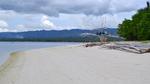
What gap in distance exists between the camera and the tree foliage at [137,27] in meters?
73.1

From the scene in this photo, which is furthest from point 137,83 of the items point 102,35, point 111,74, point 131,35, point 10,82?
point 131,35

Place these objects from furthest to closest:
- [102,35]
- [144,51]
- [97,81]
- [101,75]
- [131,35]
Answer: [131,35]
[102,35]
[144,51]
[101,75]
[97,81]

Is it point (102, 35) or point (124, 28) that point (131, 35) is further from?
point (102, 35)

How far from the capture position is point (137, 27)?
75.7 meters

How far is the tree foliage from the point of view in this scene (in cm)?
7312

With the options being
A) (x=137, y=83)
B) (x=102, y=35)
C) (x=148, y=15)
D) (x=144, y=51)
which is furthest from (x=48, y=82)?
(x=148, y=15)

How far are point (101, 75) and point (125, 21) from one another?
71.0 metres

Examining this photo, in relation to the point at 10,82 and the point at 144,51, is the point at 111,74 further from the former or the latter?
the point at 144,51

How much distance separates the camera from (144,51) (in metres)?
29.1

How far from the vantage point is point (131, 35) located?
8162 cm

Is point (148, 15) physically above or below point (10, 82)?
above

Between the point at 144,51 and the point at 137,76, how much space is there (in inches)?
595

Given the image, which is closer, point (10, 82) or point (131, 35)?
point (10, 82)

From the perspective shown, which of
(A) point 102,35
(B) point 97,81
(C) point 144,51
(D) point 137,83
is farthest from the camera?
(A) point 102,35
